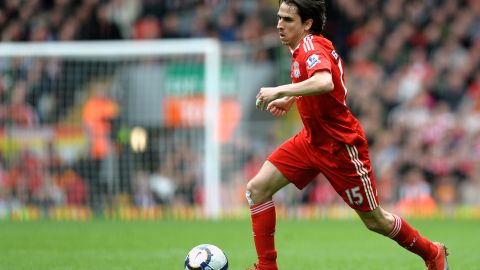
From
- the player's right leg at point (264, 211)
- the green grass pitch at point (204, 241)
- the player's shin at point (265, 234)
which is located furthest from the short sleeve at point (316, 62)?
the green grass pitch at point (204, 241)

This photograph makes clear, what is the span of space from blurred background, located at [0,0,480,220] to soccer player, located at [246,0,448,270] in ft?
31.0

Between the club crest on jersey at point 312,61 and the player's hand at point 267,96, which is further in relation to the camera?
the club crest on jersey at point 312,61

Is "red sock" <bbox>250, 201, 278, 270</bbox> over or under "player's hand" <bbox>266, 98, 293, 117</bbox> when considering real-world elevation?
under

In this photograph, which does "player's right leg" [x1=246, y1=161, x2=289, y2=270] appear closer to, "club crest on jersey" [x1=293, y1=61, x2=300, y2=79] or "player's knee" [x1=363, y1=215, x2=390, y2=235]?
"player's knee" [x1=363, y1=215, x2=390, y2=235]

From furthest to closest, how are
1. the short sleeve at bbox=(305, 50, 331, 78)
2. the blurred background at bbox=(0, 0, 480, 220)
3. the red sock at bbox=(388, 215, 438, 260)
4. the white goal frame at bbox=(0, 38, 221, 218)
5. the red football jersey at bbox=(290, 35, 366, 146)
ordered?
the blurred background at bbox=(0, 0, 480, 220), the white goal frame at bbox=(0, 38, 221, 218), the red sock at bbox=(388, 215, 438, 260), the red football jersey at bbox=(290, 35, 366, 146), the short sleeve at bbox=(305, 50, 331, 78)

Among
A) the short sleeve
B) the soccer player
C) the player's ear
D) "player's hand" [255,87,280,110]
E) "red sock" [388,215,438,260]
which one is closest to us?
"player's hand" [255,87,280,110]

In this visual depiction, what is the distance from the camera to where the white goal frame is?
1700 centimetres

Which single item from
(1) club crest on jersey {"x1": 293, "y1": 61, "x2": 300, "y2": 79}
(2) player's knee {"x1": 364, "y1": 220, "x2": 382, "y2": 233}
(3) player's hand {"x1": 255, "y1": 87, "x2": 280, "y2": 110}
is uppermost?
(1) club crest on jersey {"x1": 293, "y1": 61, "x2": 300, "y2": 79}

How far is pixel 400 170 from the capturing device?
18219 millimetres

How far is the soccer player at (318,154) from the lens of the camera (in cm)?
761

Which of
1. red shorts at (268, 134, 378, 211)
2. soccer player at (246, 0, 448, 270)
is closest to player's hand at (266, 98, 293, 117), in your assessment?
soccer player at (246, 0, 448, 270)

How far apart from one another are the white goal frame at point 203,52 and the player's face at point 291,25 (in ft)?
30.6

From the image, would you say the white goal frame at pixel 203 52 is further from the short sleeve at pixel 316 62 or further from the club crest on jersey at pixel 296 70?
the short sleeve at pixel 316 62

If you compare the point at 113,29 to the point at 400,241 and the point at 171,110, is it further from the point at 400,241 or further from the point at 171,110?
the point at 400,241
